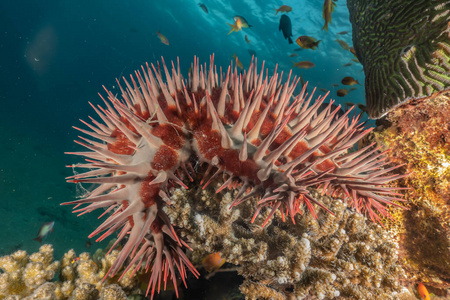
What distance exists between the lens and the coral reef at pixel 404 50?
2.45m

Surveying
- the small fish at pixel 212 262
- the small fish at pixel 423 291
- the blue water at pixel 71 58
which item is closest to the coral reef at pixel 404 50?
the small fish at pixel 423 291

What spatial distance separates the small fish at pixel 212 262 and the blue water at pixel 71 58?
49.1ft

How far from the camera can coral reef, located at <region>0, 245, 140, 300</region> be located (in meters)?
3.32

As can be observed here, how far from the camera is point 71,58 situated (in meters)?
38.2

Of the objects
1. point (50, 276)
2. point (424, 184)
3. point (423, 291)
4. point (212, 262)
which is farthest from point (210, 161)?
point (50, 276)

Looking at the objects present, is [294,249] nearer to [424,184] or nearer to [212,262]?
[212,262]

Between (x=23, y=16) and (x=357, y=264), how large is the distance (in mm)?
49669

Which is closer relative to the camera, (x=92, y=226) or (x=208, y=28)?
(x=92, y=226)

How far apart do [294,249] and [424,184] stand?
179 centimetres

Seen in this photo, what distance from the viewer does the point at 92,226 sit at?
16203 mm

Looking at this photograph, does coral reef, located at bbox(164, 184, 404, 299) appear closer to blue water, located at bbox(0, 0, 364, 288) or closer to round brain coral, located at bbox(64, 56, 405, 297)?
round brain coral, located at bbox(64, 56, 405, 297)

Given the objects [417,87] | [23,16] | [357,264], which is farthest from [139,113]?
[23,16]

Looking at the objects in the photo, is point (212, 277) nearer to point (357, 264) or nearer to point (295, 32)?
point (357, 264)

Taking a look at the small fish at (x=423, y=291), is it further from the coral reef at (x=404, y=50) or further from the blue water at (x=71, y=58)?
the blue water at (x=71, y=58)
